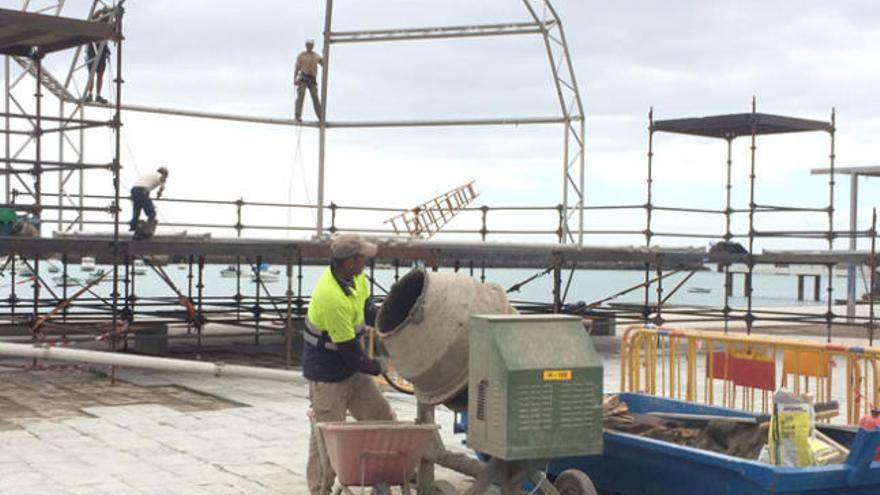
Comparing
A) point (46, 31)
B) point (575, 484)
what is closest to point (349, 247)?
point (575, 484)

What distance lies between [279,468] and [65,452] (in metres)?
2.13

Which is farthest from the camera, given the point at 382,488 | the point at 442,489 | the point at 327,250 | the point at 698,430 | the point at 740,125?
the point at 740,125

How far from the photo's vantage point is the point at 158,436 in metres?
11.5

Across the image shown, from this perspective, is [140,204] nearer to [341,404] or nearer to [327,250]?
[327,250]

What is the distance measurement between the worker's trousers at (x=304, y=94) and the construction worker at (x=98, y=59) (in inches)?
126

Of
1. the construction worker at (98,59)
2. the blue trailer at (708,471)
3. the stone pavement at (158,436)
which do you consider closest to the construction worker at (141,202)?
the construction worker at (98,59)

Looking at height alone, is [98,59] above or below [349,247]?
above

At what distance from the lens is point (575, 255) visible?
20.2 m

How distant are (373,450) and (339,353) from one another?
93 cm

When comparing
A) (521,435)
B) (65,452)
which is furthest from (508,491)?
(65,452)

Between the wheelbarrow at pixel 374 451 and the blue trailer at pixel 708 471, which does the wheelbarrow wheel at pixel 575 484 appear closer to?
the blue trailer at pixel 708 471

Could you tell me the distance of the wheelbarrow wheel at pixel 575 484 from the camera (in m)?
7.62

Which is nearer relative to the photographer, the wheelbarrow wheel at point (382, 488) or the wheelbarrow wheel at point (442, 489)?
the wheelbarrow wheel at point (382, 488)

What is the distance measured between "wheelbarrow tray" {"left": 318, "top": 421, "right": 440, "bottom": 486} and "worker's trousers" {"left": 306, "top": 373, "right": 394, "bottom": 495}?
67 cm
